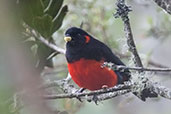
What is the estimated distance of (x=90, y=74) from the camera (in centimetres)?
237

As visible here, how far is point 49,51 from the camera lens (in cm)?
252

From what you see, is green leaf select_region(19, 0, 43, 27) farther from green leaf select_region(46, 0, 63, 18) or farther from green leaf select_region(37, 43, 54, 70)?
green leaf select_region(37, 43, 54, 70)

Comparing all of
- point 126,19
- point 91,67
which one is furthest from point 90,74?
point 126,19

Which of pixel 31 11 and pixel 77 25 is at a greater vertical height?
pixel 31 11

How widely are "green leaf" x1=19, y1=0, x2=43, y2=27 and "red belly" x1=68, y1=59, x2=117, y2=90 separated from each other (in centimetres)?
42

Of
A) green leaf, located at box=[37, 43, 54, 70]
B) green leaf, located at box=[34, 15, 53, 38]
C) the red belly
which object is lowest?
the red belly

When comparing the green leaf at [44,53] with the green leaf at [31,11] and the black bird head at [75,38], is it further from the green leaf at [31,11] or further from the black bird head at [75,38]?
the green leaf at [31,11]

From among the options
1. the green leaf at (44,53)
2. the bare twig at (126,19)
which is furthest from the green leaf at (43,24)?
the bare twig at (126,19)

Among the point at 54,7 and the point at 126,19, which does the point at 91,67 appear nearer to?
the point at 54,7

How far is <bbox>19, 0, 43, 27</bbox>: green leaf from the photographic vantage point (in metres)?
2.00

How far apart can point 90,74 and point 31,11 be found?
0.54m

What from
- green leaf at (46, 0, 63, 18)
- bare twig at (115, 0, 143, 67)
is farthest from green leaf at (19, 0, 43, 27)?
bare twig at (115, 0, 143, 67)

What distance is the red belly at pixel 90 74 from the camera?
7.74 ft

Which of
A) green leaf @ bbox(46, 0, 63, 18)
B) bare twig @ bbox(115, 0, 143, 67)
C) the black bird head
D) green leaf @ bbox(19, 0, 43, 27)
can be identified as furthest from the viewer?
the black bird head
